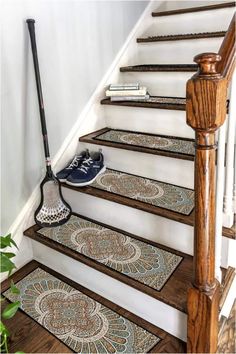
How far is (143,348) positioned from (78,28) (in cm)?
174

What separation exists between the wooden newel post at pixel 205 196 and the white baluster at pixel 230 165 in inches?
6.3

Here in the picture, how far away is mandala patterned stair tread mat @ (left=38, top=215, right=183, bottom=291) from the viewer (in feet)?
4.57

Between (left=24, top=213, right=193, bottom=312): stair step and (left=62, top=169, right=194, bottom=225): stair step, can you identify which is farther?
(left=62, top=169, right=194, bottom=225): stair step

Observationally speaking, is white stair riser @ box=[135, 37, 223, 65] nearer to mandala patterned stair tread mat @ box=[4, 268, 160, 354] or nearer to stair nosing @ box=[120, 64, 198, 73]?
stair nosing @ box=[120, 64, 198, 73]

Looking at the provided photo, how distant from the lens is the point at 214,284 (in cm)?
115

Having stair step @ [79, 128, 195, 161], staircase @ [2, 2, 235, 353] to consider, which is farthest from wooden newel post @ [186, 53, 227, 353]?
stair step @ [79, 128, 195, 161]

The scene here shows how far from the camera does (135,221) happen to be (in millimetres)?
1610

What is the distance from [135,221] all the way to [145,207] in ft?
0.39

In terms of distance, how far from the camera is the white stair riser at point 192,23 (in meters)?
2.17

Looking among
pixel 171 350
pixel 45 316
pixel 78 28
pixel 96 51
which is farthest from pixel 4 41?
pixel 171 350

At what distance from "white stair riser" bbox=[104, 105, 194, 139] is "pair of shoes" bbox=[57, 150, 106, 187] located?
0.95 ft

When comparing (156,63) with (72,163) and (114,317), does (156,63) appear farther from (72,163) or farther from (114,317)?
(114,317)

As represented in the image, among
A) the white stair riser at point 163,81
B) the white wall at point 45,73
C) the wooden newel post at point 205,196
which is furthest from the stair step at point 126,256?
the white stair riser at point 163,81

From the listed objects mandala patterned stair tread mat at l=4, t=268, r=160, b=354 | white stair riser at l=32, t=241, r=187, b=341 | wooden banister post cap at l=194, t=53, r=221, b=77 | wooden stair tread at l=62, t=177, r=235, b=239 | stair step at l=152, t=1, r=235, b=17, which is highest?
stair step at l=152, t=1, r=235, b=17
